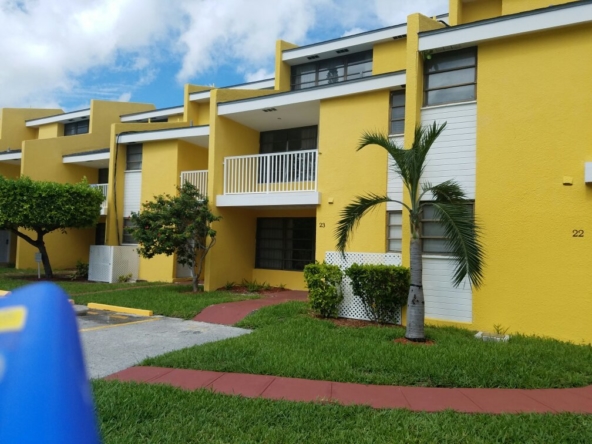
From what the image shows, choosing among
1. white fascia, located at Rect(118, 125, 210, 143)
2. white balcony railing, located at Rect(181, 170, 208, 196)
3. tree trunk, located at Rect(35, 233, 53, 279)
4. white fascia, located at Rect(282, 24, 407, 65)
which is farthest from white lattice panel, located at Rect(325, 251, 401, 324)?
tree trunk, located at Rect(35, 233, 53, 279)

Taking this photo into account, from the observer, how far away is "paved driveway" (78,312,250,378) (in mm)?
6726

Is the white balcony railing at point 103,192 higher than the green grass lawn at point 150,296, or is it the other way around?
the white balcony railing at point 103,192

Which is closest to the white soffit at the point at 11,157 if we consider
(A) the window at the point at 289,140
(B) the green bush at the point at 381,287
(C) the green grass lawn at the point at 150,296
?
(C) the green grass lawn at the point at 150,296

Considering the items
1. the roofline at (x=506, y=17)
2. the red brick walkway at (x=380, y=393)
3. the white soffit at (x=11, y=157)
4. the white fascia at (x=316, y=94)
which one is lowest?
the red brick walkway at (x=380, y=393)

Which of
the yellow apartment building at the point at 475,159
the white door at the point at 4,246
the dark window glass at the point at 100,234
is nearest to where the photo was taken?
the yellow apartment building at the point at 475,159

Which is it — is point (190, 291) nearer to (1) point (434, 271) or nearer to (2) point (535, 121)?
(1) point (434, 271)

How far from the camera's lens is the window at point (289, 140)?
1487cm

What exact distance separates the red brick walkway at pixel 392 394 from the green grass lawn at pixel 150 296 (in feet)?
15.6

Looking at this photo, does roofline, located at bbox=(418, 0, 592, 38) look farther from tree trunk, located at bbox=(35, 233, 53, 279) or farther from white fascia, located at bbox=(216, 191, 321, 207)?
tree trunk, located at bbox=(35, 233, 53, 279)

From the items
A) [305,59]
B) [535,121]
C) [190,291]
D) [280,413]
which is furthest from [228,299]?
[305,59]

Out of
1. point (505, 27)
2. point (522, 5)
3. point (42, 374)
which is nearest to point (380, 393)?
A: point (42, 374)

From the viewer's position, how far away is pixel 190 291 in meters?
13.7

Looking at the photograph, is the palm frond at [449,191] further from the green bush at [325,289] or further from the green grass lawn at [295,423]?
the green grass lawn at [295,423]

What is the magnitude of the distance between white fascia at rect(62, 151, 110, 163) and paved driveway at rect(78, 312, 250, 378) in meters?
10.3
